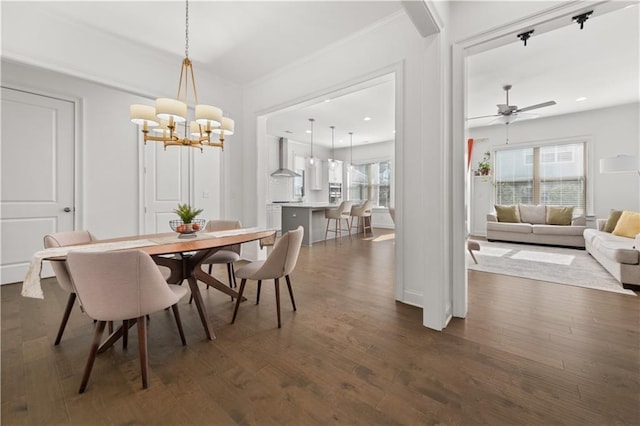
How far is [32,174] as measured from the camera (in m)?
3.40

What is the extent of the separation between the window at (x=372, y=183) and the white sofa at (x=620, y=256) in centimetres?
561

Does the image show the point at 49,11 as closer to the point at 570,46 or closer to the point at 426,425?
the point at 426,425

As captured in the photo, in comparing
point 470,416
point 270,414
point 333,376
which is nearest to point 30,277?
point 270,414

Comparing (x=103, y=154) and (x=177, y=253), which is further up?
(x=103, y=154)

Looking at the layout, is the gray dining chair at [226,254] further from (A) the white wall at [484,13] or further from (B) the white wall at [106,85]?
(A) the white wall at [484,13]

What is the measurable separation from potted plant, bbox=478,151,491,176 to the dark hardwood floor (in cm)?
424

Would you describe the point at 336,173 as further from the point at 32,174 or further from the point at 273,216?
the point at 32,174

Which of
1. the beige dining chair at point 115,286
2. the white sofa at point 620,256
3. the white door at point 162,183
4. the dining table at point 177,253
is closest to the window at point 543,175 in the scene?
the white sofa at point 620,256

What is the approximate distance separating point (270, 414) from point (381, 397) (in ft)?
1.86

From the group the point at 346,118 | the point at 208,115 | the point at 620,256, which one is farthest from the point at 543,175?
the point at 208,115

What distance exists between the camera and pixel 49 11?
2719mm

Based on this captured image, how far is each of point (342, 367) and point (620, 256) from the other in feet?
11.9

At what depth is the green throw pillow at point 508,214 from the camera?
20.0ft

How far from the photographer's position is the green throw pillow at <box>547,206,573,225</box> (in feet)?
18.4
